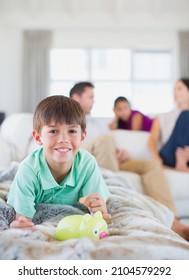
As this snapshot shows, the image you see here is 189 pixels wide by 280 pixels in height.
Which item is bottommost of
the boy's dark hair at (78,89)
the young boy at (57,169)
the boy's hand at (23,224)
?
the boy's hand at (23,224)

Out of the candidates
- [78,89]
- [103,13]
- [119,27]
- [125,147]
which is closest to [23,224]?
[78,89]

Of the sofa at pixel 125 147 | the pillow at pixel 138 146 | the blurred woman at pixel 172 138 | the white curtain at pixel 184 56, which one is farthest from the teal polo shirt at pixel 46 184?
the white curtain at pixel 184 56

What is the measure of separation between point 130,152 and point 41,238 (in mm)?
1087

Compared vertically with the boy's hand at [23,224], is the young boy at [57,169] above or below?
above

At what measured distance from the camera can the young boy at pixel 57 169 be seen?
44 cm

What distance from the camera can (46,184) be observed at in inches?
21.1

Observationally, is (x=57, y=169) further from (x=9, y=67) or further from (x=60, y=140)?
(x=9, y=67)

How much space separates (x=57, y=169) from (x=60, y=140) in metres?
0.10

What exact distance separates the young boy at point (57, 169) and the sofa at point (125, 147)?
0.37 metres

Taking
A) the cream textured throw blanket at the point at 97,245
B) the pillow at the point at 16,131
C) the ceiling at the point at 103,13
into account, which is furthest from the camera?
the ceiling at the point at 103,13

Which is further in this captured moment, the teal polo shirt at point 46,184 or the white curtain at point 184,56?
the white curtain at point 184,56

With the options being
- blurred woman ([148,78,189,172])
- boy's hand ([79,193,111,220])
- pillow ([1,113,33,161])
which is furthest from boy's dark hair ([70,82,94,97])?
blurred woman ([148,78,189,172])

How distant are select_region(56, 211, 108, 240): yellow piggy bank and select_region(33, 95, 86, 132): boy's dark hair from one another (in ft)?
0.30

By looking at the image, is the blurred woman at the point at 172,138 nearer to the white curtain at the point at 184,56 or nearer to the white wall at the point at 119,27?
the white wall at the point at 119,27
